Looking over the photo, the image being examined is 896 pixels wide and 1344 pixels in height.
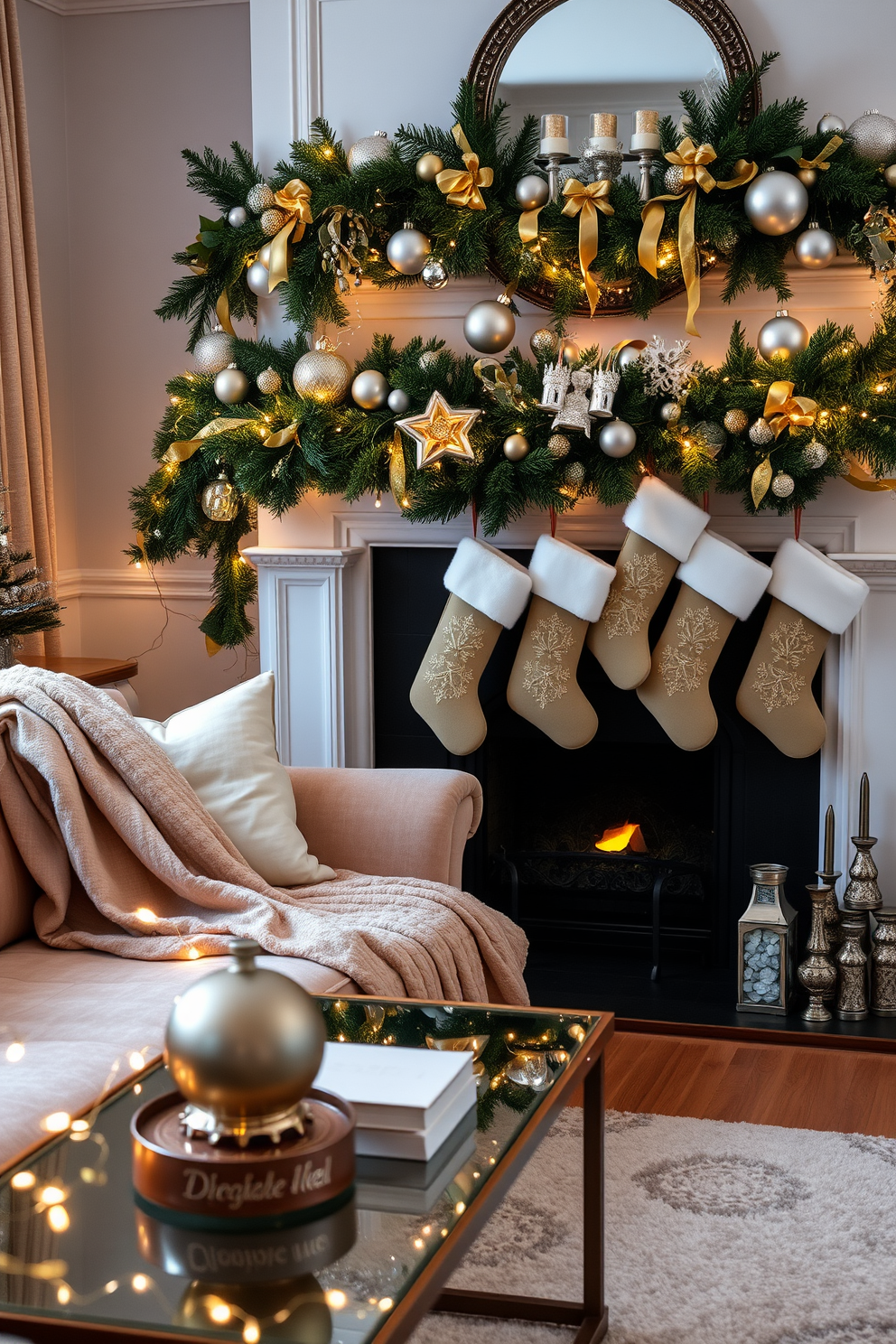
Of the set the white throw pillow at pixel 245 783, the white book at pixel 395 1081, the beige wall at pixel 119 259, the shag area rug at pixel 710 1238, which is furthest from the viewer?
the beige wall at pixel 119 259

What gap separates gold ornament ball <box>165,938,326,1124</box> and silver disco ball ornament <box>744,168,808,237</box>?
81.6 inches

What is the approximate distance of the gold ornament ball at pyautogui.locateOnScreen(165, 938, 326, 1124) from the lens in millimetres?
1074

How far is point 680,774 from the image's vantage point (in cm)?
332

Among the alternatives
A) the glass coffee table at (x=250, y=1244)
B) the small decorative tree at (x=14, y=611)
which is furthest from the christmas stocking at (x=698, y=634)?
the glass coffee table at (x=250, y=1244)

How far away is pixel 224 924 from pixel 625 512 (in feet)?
4.34

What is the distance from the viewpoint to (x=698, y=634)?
2.92 meters

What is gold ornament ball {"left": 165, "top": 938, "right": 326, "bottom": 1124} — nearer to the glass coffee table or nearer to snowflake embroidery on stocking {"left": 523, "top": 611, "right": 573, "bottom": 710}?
the glass coffee table

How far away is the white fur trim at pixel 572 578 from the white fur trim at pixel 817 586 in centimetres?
36

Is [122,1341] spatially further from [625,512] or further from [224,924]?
[625,512]

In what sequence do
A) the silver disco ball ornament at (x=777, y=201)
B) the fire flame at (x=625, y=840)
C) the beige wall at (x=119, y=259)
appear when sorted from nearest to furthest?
the silver disco ball ornament at (x=777, y=201) → the fire flame at (x=625, y=840) → the beige wall at (x=119, y=259)

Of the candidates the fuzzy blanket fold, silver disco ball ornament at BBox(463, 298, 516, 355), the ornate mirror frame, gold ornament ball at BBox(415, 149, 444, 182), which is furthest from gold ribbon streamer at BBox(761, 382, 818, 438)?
the fuzzy blanket fold

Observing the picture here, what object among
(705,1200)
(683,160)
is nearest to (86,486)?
(683,160)

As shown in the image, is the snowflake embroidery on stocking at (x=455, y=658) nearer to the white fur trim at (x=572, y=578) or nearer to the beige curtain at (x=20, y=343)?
the white fur trim at (x=572, y=578)

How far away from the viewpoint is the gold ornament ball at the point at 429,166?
282cm
